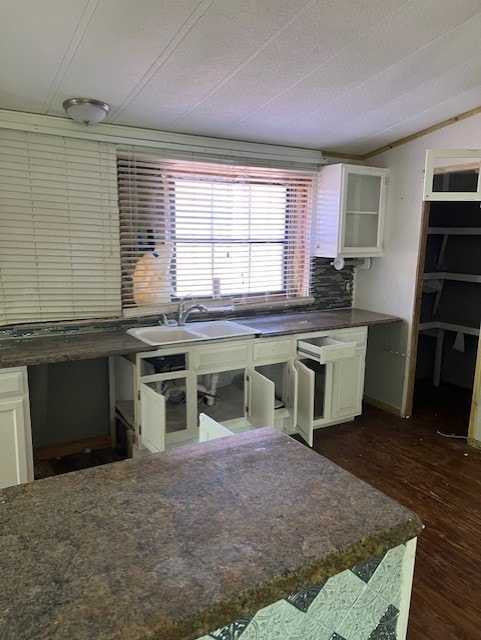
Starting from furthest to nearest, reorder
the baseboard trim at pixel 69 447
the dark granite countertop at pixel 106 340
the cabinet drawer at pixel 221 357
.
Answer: the baseboard trim at pixel 69 447 → the cabinet drawer at pixel 221 357 → the dark granite countertop at pixel 106 340

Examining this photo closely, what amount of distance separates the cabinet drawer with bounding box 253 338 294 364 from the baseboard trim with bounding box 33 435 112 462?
3.89 feet

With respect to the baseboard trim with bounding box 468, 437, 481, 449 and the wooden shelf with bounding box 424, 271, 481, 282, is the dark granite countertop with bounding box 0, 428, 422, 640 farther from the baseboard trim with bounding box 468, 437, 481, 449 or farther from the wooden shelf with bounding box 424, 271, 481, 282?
the wooden shelf with bounding box 424, 271, 481, 282

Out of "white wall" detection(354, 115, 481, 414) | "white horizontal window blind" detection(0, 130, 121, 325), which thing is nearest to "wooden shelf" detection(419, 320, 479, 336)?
"white wall" detection(354, 115, 481, 414)

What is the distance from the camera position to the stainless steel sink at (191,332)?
9.70 ft

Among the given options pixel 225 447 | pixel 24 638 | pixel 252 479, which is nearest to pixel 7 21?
pixel 225 447

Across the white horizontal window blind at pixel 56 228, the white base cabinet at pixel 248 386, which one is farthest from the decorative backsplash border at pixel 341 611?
the white horizontal window blind at pixel 56 228

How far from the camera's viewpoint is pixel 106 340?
2723 mm

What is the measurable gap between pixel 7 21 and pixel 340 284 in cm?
305

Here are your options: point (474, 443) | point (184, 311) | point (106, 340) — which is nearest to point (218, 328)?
point (184, 311)

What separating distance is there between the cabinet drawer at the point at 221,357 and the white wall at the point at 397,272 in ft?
4.85

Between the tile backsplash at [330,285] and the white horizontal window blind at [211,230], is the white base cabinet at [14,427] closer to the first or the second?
the white horizontal window blind at [211,230]

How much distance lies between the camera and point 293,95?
2.59 meters

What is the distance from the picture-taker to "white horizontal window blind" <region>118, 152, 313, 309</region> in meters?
3.04

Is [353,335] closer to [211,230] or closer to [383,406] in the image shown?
[383,406]
